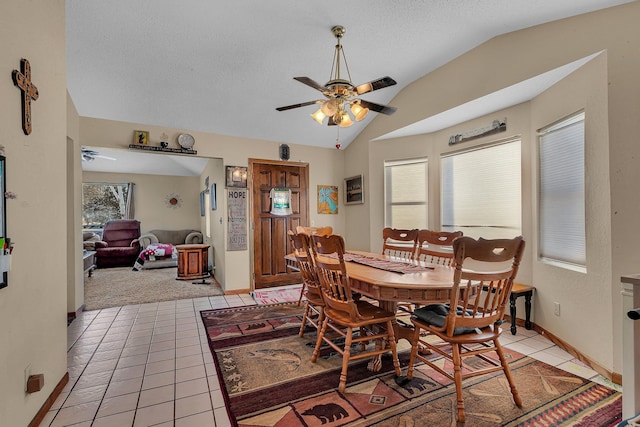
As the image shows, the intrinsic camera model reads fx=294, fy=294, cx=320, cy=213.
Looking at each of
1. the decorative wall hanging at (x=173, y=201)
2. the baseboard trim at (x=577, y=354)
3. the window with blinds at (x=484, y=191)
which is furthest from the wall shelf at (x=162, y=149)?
the decorative wall hanging at (x=173, y=201)

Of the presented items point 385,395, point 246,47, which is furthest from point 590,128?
point 246,47

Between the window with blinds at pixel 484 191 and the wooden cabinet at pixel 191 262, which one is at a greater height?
the window with blinds at pixel 484 191

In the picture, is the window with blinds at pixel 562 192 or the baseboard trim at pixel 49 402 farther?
the window with blinds at pixel 562 192

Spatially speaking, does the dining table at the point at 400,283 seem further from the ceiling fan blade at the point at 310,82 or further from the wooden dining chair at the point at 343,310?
the ceiling fan blade at the point at 310,82

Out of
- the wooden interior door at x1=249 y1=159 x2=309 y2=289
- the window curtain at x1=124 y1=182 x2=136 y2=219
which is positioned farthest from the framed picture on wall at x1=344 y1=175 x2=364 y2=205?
the window curtain at x1=124 y1=182 x2=136 y2=219

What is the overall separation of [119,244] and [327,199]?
18.8 feet

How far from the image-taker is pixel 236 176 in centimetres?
455

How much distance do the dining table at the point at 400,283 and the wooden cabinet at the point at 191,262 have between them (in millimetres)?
4034

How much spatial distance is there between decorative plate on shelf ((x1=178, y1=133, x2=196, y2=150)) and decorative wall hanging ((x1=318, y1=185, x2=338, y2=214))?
2185 mm

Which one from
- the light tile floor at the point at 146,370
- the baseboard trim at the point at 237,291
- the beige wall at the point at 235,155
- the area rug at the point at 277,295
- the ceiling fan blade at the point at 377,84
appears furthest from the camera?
the baseboard trim at the point at 237,291

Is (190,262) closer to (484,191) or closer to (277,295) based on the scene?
(277,295)

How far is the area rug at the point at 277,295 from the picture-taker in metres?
4.16

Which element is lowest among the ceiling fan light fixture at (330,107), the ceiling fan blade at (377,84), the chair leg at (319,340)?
the chair leg at (319,340)

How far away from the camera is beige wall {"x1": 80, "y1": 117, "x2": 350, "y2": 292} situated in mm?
3867
